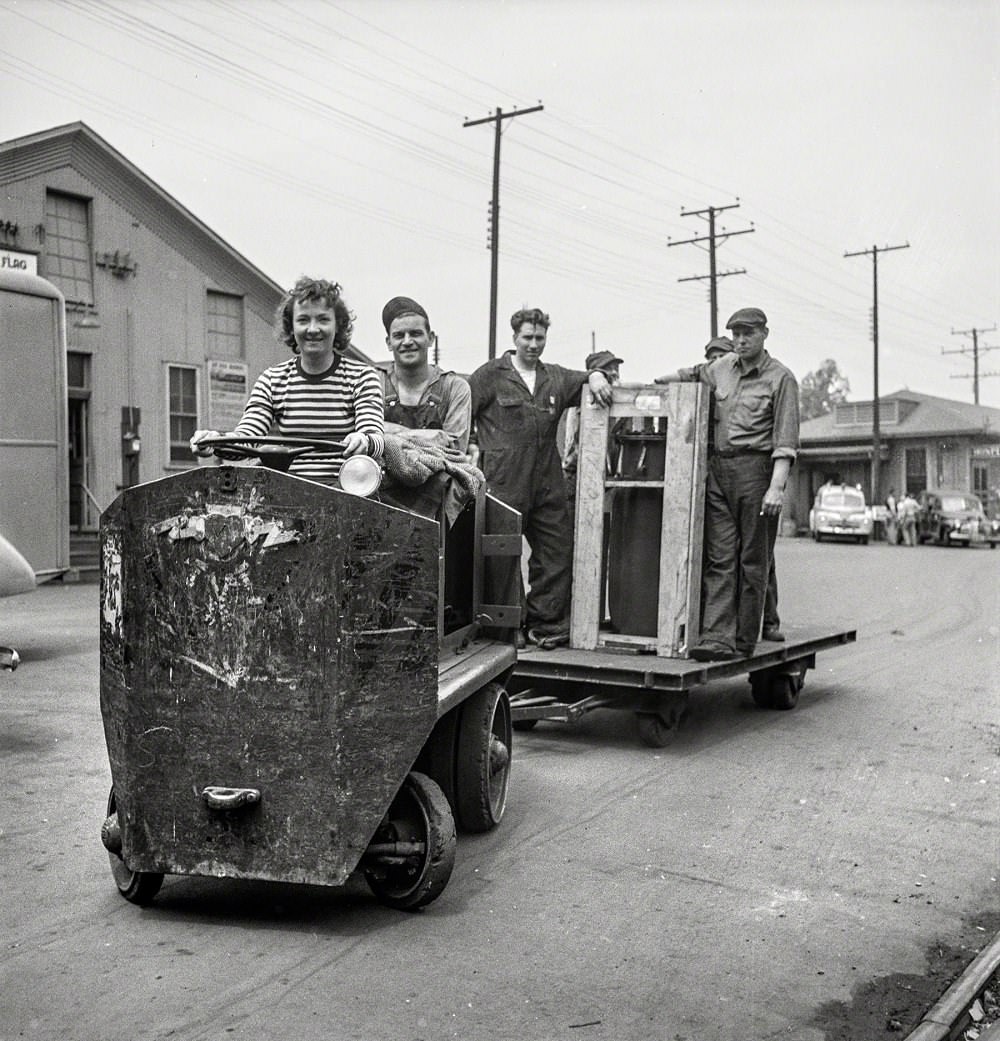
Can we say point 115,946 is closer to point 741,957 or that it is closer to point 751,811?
point 741,957

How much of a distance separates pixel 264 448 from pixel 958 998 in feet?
9.18

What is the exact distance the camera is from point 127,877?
432 cm

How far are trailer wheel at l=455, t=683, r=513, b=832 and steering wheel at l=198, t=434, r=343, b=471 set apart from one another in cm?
135

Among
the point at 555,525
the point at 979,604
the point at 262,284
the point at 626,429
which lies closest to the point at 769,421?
the point at 626,429

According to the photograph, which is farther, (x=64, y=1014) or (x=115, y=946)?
(x=115, y=946)

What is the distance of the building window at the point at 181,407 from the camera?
24.9 meters

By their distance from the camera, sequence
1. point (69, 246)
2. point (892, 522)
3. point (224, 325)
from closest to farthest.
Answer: point (69, 246) → point (224, 325) → point (892, 522)

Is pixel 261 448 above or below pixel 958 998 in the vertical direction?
above

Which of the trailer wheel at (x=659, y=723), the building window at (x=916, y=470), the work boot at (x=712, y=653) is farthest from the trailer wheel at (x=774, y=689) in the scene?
the building window at (x=916, y=470)

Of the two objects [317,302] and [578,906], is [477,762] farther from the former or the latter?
[317,302]

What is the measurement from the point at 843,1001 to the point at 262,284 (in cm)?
2435

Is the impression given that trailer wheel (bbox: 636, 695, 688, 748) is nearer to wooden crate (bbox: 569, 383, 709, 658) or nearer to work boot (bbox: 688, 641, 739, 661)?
work boot (bbox: 688, 641, 739, 661)

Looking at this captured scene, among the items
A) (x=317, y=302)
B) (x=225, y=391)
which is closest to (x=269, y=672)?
(x=317, y=302)

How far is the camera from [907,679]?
1010 cm
